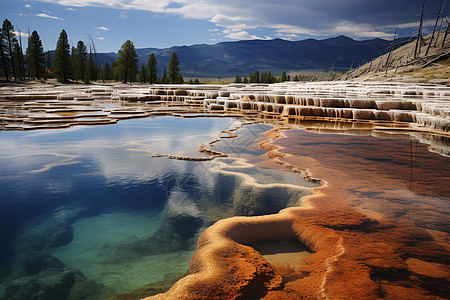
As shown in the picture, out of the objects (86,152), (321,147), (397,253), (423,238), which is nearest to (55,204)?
(86,152)

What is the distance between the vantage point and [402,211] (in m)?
3.79

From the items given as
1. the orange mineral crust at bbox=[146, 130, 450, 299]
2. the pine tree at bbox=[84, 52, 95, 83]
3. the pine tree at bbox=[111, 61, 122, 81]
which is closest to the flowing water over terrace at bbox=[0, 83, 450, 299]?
the orange mineral crust at bbox=[146, 130, 450, 299]

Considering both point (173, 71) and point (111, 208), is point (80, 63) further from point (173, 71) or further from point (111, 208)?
point (111, 208)

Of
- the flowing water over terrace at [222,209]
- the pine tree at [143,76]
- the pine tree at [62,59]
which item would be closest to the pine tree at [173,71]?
the pine tree at [143,76]

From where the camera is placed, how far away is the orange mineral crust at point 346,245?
230cm

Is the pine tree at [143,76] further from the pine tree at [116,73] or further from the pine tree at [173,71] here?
the pine tree at [173,71]

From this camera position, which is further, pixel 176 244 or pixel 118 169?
pixel 118 169

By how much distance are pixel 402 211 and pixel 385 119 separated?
425 inches

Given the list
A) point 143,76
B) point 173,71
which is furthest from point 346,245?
point 143,76

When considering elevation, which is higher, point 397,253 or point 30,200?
point 397,253

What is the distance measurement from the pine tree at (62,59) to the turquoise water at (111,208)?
45.4 metres

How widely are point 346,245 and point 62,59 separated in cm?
5445

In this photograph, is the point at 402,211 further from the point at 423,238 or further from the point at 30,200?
the point at 30,200

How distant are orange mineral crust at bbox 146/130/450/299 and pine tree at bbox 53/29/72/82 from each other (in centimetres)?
5198
